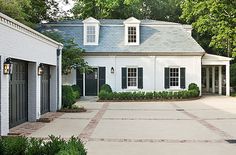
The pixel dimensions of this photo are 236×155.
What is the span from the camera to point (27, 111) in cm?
1434

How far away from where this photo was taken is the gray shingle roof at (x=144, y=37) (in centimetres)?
2897

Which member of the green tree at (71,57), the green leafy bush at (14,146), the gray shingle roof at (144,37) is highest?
the gray shingle roof at (144,37)

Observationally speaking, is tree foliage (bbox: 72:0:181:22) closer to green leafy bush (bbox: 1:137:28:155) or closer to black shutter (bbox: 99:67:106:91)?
black shutter (bbox: 99:67:106:91)

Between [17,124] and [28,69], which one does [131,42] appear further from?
[17,124]

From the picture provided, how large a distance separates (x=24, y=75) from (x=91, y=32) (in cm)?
1608

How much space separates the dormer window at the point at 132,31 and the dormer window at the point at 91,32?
2.31 metres

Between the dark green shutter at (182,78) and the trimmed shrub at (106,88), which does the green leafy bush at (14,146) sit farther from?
the dark green shutter at (182,78)

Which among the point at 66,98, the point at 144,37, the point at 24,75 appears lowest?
the point at 66,98

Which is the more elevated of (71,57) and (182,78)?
(71,57)

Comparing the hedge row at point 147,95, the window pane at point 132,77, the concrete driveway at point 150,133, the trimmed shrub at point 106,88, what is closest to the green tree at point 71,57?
the trimmed shrub at point 106,88

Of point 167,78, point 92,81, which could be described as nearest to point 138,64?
point 167,78

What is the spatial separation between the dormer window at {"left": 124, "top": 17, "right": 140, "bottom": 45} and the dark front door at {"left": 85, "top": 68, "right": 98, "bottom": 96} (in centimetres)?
355

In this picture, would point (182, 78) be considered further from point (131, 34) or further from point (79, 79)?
point (79, 79)

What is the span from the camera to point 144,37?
3009 cm
